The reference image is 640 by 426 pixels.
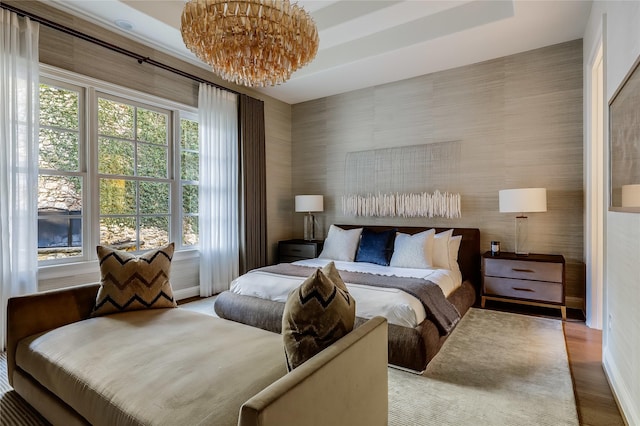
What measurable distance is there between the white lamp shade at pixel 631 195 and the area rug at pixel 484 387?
3.90 feet

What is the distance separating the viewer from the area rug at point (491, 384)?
1822mm

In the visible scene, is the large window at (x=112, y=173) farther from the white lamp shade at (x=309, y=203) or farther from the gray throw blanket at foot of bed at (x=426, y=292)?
the gray throw blanket at foot of bed at (x=426, y=292)

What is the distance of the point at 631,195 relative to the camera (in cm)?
176

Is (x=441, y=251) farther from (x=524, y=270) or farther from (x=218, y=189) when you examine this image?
(x=218, y=189)

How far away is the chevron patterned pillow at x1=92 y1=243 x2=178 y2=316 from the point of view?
2.28 meters

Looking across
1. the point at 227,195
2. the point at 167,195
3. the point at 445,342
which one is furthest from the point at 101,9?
the point at 445,342

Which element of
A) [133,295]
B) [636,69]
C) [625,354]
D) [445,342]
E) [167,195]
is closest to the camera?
[636,69]

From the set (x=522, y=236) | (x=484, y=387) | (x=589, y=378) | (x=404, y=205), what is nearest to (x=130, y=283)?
(x=484, y=387)

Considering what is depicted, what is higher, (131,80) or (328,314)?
(131,80)

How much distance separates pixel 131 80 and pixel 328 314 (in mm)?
3631

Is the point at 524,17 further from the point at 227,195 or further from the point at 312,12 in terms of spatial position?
the point at 227,195

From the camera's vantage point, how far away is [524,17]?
10.4 ft

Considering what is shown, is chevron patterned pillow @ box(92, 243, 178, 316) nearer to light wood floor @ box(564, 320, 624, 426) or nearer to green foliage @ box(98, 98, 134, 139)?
green foliage @ box(98, 98, 134, 139)

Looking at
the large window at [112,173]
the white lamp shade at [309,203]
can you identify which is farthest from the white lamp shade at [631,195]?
the large window at [112,173]
